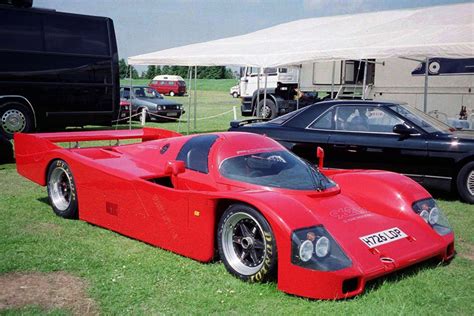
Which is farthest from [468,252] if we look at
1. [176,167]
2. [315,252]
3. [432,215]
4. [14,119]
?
[14,119]

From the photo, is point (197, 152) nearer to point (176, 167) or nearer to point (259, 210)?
point (176, 167)

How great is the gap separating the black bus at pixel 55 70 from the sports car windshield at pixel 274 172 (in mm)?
9568

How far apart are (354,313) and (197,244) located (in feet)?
4.65

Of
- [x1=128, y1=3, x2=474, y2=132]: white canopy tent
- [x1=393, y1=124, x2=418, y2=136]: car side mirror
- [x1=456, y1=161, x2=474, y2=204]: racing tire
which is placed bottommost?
[x1=456, y1=161, x2=474, y2=204]: racing tire

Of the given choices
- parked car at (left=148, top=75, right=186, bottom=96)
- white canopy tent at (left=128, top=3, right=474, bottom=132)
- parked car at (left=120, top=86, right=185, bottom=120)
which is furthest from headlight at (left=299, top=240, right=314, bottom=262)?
parked car at (left=148, top=75, right=186, bottom=96)

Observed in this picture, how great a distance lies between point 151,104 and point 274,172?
16.4 m

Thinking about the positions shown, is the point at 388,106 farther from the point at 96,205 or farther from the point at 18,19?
the point at 18,19

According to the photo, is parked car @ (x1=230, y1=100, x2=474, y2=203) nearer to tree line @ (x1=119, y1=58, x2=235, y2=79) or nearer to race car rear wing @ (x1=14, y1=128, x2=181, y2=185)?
race car rear wing @ (x1=14, y1=128, x2=181, y2=185)

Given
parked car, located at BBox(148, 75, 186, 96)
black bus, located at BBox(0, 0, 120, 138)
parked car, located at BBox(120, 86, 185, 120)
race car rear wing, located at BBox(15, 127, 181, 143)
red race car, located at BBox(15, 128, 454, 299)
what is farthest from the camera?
parked car, located at BBox(148, 75, 186, 96)

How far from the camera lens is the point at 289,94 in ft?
74.5

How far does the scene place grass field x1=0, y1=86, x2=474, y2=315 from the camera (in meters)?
3.58

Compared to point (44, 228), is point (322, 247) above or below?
above

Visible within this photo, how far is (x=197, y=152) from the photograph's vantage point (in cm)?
499

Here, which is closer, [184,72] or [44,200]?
[44,200]
